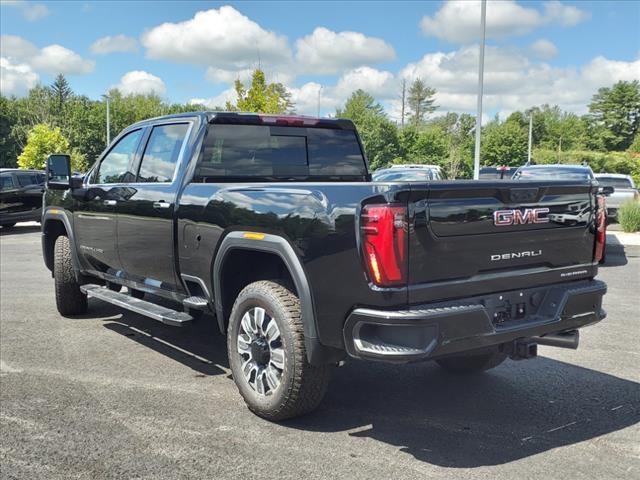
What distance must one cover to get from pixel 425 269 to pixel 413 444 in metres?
1.10

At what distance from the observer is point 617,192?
18.1m

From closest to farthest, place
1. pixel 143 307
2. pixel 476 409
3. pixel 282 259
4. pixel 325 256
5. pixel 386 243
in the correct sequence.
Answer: pixel 386 243
pixel 325 256
pixel 282 259
pixel 476 409
pixel 143 307

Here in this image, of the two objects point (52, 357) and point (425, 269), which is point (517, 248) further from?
point (52, 357)

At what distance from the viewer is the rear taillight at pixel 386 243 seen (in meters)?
3.26

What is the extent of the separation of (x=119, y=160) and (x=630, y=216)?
14.2 meters

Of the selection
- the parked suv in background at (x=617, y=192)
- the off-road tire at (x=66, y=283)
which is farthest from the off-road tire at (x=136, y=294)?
the parked suv in background at (x=617, y=192)

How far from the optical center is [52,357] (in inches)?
218

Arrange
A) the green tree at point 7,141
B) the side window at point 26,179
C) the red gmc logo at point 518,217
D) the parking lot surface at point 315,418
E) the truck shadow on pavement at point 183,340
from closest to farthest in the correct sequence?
the parking lot surface at point 315,418, the red gmc logo at point 518,217, the truck shadow on pavement at point 183,340, the side window at point 26,179, the green tree at point 7,141

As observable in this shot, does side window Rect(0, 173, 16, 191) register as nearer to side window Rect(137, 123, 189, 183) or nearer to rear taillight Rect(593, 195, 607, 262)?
side window Rect(137, 123, 189, 183)

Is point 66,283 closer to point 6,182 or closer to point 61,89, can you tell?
point 6,182

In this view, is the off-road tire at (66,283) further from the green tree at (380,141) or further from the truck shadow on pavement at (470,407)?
the green tree at (380,141)

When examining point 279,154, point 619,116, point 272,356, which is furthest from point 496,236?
point 619,116

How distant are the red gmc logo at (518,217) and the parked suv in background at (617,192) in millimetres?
14672

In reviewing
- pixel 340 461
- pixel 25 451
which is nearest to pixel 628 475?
pixel 340 461
